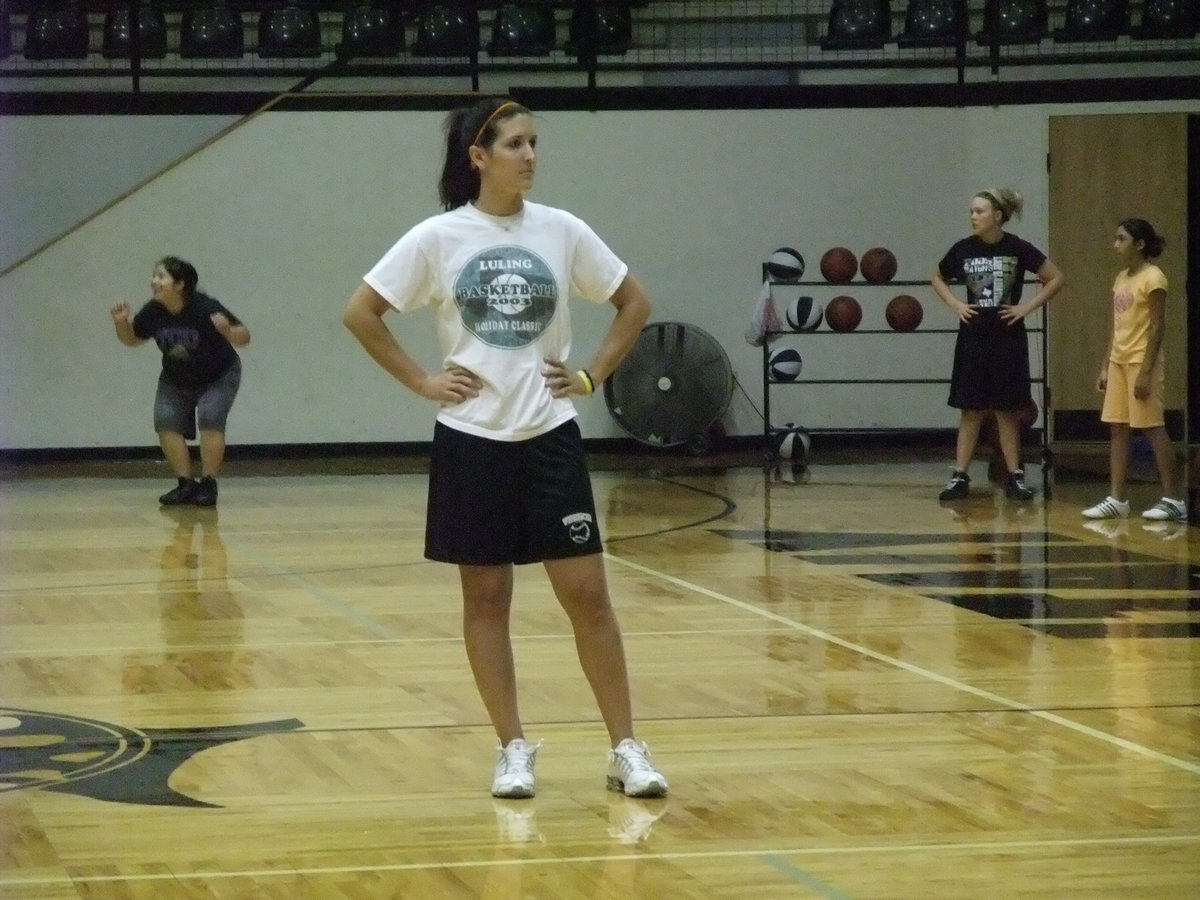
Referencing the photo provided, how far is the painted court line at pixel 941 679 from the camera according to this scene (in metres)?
4.51

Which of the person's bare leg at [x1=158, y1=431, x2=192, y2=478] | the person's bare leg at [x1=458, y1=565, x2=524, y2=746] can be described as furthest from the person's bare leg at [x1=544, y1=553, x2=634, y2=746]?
the person's bare leg at [x1=158, y1=431, x2=192, y2=478]

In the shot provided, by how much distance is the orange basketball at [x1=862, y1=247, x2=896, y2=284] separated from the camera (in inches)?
505

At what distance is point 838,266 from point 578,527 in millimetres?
8980

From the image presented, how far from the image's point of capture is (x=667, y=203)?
1395 centimetres

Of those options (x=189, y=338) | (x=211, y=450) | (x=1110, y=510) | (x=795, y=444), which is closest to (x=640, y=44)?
(x=795, y=444)

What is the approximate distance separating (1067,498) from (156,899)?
7802 millimetres

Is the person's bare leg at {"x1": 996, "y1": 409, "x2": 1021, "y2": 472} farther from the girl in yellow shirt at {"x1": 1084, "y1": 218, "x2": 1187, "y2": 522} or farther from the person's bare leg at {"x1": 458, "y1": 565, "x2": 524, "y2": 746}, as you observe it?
the person's bare leg at {"x1": 458, "y1": 565, "x2": 524, "y2": 746}

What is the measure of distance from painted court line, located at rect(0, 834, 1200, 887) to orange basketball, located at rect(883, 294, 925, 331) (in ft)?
30.1

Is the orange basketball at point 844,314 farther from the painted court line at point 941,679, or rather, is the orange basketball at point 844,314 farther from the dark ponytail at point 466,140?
the dark ponytail at point 466,140

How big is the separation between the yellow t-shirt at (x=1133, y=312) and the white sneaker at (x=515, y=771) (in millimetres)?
5889

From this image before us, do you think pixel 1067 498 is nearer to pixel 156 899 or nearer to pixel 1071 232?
pixel 1071 232

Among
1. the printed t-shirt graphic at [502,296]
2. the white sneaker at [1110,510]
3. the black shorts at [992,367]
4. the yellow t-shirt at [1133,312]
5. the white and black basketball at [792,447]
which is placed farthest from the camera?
the white and black basketball at [792,447]

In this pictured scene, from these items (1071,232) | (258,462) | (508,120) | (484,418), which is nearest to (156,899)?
(484,418)

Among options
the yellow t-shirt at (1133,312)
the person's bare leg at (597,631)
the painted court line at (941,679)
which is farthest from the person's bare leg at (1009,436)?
the person's bare leg at (597,631)
